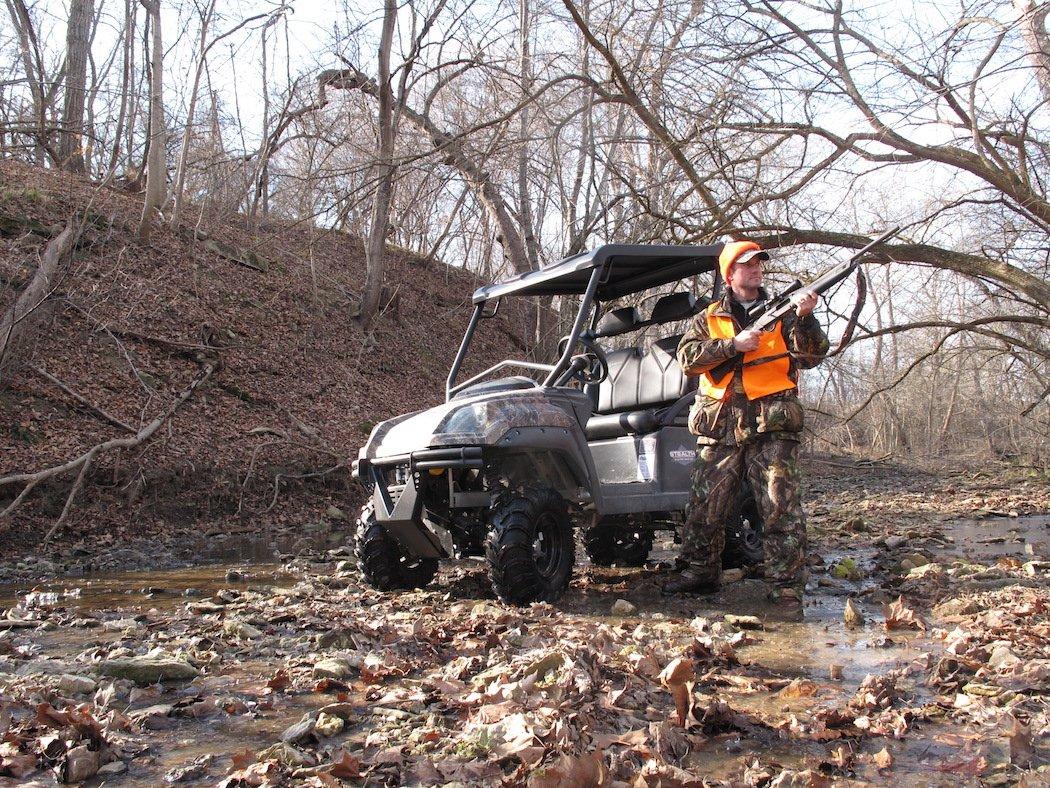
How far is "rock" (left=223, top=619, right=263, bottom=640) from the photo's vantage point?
15.8 ft

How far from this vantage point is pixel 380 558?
6.11 meters

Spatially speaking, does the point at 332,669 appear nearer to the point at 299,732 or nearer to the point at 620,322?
the point at 299,732

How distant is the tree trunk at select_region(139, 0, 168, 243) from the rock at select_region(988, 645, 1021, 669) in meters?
13.1

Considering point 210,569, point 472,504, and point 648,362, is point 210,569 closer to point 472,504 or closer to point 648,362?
point 472,504

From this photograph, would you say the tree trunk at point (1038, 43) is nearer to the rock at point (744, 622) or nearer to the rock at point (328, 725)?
the rock at point (744, 622)

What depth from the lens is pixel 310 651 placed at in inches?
177

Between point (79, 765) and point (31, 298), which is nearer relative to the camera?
point (79, 765)

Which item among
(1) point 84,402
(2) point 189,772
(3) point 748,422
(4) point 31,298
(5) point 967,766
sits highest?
(4) point 31,298

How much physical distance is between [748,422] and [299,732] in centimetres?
342

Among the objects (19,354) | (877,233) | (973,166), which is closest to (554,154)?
(877,233)

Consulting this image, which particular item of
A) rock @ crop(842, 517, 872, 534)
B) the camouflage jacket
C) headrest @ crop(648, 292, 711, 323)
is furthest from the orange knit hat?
rock @ crop(842, 517, 872, 534)

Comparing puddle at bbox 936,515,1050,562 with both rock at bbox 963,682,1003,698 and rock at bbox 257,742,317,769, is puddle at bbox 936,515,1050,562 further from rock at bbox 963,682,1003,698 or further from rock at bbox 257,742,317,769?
rock at bbox 257,742,317,769

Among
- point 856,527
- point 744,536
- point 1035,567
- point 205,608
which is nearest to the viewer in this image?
point 205,608

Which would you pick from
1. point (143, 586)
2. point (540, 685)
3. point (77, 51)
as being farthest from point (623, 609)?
point (77, 51)
